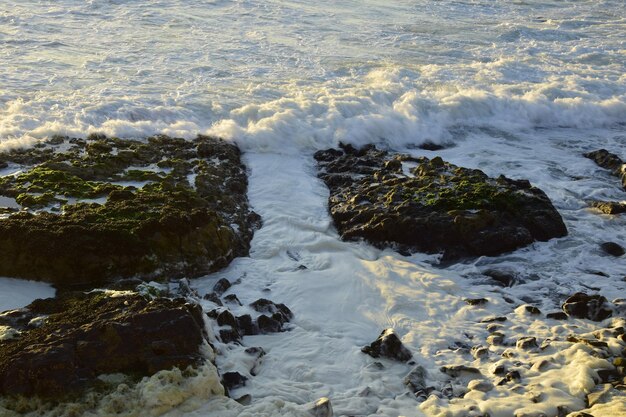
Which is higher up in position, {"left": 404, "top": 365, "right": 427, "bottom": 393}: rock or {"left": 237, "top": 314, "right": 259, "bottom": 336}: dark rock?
{"left": 237, "top": 314, "right": 259, "bottom": 336}: dark rock

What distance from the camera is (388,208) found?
9422 millimetres

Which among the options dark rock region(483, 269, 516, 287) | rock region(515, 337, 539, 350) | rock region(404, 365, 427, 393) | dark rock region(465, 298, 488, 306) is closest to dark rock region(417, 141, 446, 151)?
dark rock region(483, 269, 516, 287)

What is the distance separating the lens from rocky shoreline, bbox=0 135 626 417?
564 centimetres

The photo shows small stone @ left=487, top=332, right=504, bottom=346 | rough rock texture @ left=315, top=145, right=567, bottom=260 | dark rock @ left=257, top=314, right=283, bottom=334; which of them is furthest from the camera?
rough rock texture @ left=315, top=145, right=567, bottom=260

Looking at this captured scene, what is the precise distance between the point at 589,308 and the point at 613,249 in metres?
1.78

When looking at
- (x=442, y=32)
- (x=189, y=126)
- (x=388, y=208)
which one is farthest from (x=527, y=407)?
(x=442, y=32)

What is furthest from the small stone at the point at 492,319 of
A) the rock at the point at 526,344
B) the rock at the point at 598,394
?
the rock at the point at 598,394

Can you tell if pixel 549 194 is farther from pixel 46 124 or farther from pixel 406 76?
pixel 46 124

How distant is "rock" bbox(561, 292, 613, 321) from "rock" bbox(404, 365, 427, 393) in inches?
80.9

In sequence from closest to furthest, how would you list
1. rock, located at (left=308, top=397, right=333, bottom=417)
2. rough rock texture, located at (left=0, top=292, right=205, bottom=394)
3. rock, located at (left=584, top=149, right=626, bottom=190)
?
rough rock texture, located at (left=0, top=292, right=205, bottom=394), rock, located at (left=308, top=397, right=333, bottom=417), rock, located at (left=584, top=149, right=626, bottom=190)

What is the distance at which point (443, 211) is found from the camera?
30.3 ft

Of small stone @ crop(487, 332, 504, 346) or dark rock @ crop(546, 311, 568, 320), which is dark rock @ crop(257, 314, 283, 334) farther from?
dark rock @ crop(546, 311, 568, 320)

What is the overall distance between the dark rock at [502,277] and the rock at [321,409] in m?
3.26

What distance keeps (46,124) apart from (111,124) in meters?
1.09
